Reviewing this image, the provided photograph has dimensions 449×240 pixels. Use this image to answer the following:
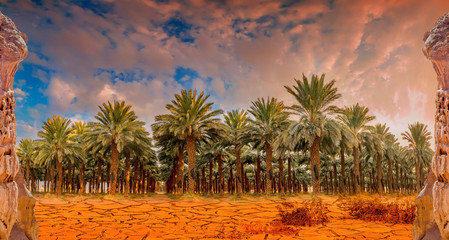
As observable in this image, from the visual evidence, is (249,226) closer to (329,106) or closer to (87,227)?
(87,227)

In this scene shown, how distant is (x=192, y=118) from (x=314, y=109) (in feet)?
33.2

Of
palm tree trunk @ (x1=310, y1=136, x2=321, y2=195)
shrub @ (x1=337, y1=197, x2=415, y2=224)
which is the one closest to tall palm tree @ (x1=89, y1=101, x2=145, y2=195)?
Result: palm tree trunk @ (x1=310, y1=136, x2=321, y2=195)

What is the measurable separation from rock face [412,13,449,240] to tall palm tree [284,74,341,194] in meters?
18.4

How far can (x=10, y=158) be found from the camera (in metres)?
3.59

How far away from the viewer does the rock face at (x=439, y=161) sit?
138 inches

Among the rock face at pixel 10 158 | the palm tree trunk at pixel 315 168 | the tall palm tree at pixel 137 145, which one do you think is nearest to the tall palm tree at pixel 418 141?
the palm tree trunk at pixel 315 168

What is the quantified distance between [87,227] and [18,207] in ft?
28.8

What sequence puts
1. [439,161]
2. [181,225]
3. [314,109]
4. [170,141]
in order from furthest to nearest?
Answer: [170,141]
[314,109]
[181,225]
[439,161]

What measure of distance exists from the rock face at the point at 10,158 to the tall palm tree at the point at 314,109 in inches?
782

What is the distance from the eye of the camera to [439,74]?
12.5 feet

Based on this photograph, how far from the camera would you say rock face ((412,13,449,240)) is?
3502 mm

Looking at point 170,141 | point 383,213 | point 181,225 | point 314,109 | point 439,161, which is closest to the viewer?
point 439,161

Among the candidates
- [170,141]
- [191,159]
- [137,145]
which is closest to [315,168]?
[191,159]

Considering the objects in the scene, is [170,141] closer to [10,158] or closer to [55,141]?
[55,141]
